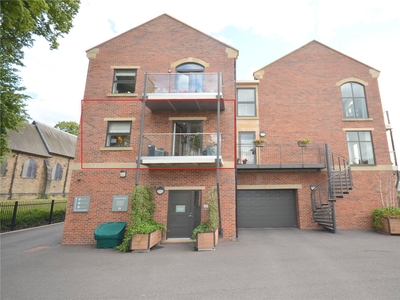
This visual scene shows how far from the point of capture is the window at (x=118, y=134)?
9.89 meters

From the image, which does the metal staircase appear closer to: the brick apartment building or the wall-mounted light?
the brick apartment building

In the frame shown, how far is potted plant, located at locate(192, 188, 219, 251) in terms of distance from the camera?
7609 millimetres

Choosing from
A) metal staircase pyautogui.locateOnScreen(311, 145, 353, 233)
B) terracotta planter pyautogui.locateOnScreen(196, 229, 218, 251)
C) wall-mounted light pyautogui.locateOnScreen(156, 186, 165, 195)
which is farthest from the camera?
metal staircase pyautogui.locateOnScreen(311, 145, 353, 233)

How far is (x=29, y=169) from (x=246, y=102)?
83.9 feet

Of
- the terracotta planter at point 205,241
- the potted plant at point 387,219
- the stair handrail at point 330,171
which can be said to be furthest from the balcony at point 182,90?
the potted plant at point 387,219

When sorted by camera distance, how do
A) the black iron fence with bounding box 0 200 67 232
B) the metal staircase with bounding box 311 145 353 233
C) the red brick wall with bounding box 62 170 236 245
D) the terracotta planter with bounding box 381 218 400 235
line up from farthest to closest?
1. the black iron fence with bounding box 0 200 67 232
2. the metal staircase with bounding box 311 145 353 233
3. the terracotta planter with bounding box 381 218 400 235
4. the red brick wall with bounding box 62 170 236 245

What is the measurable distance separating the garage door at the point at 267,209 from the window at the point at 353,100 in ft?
19.1

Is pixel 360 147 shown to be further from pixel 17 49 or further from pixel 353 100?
pixel 17 49

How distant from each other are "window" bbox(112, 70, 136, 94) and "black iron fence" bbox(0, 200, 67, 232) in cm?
828

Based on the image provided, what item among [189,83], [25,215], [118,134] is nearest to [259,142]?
[189,83]

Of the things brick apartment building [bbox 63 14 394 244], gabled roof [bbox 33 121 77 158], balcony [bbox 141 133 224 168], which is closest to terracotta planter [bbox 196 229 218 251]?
brick apartment building [bbox 63 14 394 244]

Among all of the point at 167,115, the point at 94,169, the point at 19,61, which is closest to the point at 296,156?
the point at 167,115

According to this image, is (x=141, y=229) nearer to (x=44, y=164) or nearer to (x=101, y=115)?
(x=101, y=115)

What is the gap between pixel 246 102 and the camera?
13.1 metres
